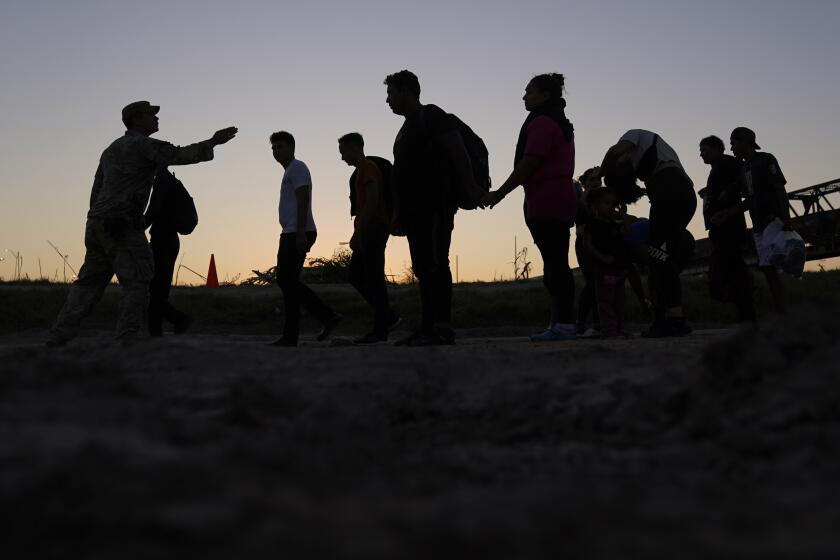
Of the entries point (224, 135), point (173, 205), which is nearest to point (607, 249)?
point (224, 135)

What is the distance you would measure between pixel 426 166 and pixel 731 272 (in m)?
2.83

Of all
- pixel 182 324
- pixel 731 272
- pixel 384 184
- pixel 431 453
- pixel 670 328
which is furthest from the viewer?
pixel 182 324

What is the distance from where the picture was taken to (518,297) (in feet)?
44.8

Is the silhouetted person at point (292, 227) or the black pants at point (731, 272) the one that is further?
the black pants at point (731, 272)

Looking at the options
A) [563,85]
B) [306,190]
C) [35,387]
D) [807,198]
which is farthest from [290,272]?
[807,198]

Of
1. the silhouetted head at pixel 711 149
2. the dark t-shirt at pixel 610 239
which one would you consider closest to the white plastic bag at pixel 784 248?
the silhouetted head at pixel 711 149

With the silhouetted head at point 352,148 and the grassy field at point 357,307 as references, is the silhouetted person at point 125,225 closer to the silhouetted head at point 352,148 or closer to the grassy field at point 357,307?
the silhouetted head at point 352,148

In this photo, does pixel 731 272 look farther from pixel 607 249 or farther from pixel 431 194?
pixel 431 194

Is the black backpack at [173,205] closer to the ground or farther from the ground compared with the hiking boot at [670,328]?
farther from the ground

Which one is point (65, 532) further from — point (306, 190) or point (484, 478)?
point (306, 190)

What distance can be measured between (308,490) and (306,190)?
18.7 feet

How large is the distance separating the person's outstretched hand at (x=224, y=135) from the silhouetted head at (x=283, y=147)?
2.48ft

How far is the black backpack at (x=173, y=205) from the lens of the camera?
799cm

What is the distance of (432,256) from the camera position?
6.55m
